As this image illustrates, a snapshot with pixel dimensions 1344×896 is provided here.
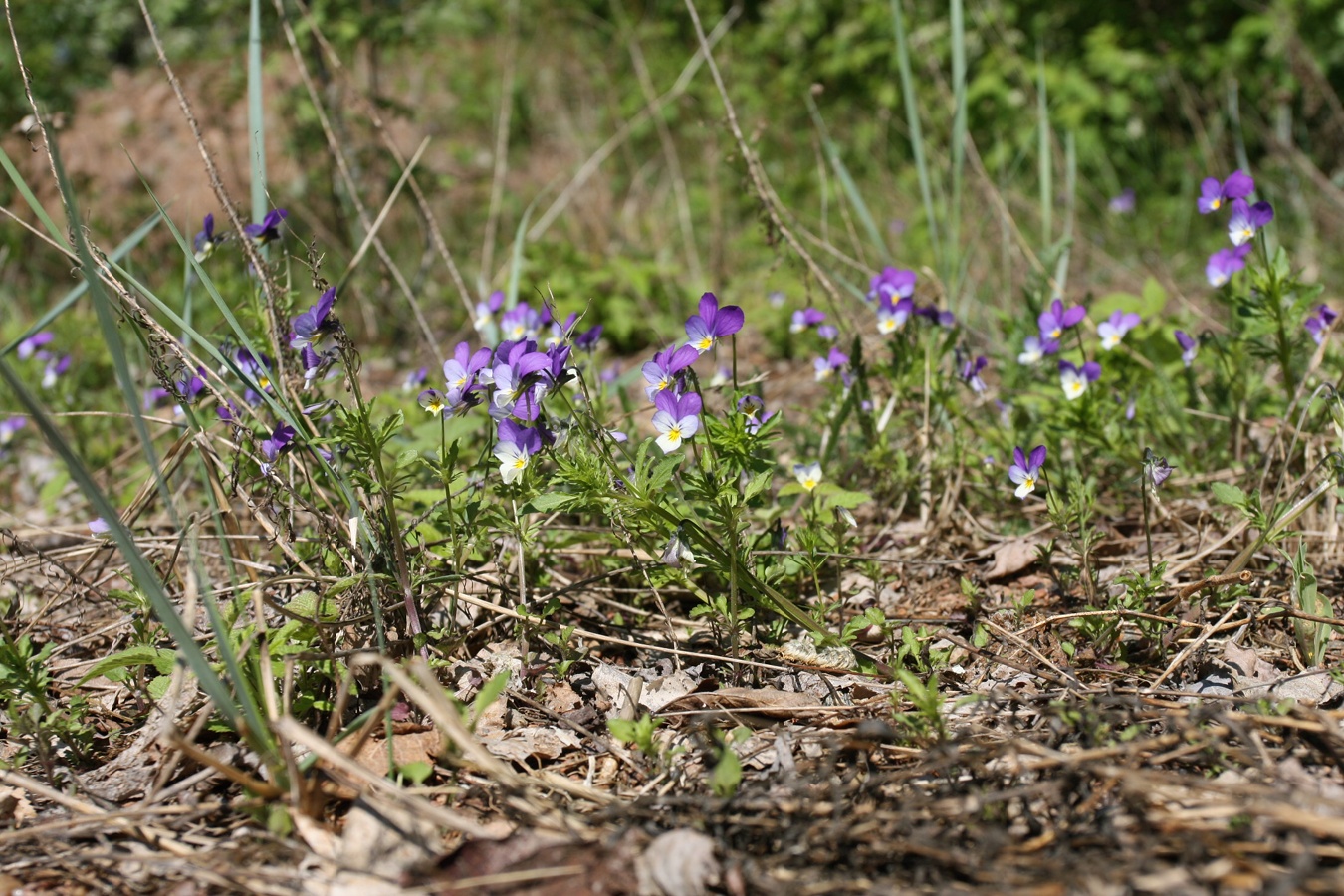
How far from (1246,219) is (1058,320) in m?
0.50

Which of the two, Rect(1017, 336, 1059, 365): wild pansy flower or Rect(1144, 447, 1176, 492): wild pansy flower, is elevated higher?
Rect(1017, 336, 1059, 365): wild pansy flower

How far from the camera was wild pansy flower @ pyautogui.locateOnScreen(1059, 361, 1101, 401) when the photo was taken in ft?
8.52

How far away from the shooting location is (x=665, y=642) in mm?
2291

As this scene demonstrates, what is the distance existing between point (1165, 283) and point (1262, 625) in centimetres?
256

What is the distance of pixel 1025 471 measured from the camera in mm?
2279

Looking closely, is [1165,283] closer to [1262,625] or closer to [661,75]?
[1262,625]

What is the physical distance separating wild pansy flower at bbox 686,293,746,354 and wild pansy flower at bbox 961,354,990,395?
3.09 feet

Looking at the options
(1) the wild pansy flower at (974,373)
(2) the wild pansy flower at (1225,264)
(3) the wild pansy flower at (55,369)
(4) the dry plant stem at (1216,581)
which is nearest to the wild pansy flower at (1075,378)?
(1) the wild pansy flower at (974,373)

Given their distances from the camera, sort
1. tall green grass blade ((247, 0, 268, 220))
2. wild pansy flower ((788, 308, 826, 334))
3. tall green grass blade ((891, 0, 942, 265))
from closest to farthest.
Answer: tall green grass blade ((247, 0, 268, 220)) < wild pansy flower ((788, 308, 826, 334)) < tall green grass blade ((891, 0, 942, 265))

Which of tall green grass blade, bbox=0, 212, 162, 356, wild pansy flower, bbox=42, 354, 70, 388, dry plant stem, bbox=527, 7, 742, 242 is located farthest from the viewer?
dry plant stem, bbox=527, 7, 742, 242

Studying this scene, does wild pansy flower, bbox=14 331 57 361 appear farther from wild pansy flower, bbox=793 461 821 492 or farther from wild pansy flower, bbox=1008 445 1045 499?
wild pansy flower, bbox=1008 445 1045 499

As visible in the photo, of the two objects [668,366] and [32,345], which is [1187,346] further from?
[32,345]

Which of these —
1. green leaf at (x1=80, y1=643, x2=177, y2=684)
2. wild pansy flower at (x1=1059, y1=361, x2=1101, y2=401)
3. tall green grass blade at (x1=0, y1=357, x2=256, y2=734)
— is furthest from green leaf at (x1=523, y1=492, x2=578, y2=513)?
wild pansy flower at (x1=1059, y1=361, x2=1101, y2=401)

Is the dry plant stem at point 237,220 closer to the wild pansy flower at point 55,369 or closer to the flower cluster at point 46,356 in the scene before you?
the flower cluster at point 46,356
